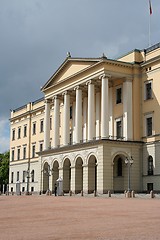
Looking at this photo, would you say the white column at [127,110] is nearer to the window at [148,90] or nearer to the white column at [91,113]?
the window at [148,90]

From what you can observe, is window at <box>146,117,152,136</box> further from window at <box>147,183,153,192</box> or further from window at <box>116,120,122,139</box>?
window at <box>147,183,153,192</box>

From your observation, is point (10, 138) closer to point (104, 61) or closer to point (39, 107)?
point (39, 107)

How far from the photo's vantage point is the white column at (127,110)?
2109 inches

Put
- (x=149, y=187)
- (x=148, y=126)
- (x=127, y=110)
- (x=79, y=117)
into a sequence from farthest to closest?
(x=79, y=117) → (x=127, y=110) → (x=148, y=126) → (x=149, y=187)

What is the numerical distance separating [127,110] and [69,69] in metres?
13.0

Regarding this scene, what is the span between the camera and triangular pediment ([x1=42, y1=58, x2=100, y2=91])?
189 ft

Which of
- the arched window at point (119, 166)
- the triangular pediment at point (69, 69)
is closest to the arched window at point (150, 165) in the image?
the arched window at point (119, 166)

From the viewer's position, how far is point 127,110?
54031 millimetres

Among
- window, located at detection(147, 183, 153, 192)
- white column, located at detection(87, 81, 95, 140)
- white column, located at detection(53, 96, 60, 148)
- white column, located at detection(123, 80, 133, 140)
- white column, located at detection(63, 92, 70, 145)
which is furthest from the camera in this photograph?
white column, located at detection(53, 96, 60, 148)

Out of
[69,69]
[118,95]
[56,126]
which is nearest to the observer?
[118,95]

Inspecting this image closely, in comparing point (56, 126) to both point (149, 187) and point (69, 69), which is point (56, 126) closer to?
point (69, 69)

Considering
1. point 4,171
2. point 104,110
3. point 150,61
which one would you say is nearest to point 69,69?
point 104,110

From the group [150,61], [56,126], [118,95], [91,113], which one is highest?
[150,61]

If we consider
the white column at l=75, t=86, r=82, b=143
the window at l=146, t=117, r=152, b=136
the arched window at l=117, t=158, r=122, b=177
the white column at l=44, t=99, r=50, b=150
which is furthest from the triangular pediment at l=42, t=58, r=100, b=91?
the arched window at l=117, t=158, r=122, b=177
